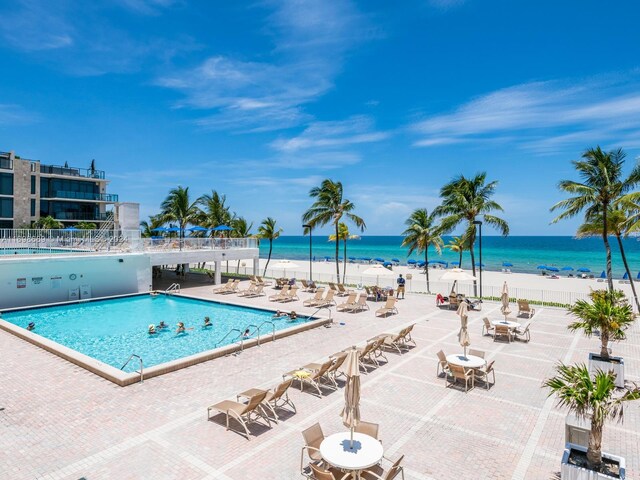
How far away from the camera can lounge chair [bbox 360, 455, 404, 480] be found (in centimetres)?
568

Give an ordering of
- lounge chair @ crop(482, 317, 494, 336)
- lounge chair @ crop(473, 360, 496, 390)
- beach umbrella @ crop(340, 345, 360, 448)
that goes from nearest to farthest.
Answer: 1. beach umbrella @ crop(340, 345, 360, 448)
2. lounge chair @ crop(473, 360, 496, 390)
3. lounge chair @ crop(482, 317, 494, 336)

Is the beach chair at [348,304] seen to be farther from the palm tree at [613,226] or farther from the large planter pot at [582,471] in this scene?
the large planter pot at [582,471]

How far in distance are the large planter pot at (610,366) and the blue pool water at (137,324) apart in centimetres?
1127

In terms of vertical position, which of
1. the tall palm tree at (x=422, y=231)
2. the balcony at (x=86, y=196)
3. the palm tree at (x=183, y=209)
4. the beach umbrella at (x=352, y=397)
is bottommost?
the beach umbrella at (x=352, y=397)

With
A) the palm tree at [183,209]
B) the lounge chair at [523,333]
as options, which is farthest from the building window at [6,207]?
the lounge chair at [523,333]

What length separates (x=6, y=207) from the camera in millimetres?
45031

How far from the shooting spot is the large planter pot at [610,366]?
33.9 feet

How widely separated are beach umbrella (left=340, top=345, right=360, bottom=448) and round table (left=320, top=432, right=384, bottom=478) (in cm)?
17

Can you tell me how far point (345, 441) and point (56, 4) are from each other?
1682cm

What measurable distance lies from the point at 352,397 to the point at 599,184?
777 inches

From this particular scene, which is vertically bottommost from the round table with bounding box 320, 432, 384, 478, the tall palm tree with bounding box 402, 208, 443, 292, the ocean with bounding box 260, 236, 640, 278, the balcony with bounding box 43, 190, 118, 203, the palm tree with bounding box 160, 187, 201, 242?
the ocean with bounding box 260, 236, 640, 278

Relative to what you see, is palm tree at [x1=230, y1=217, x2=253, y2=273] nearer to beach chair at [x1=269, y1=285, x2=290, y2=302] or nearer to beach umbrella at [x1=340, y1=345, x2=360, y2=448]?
beach chair at [x1=269, y1=285, x2=290, y2=302]

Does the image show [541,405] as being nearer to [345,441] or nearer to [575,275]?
[345,441]

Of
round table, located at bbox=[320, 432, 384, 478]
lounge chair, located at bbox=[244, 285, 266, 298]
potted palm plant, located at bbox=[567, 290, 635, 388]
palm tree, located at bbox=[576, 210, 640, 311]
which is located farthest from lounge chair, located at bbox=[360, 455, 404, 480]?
palm tree, located at bbox=[576, 210, 640, 311]
